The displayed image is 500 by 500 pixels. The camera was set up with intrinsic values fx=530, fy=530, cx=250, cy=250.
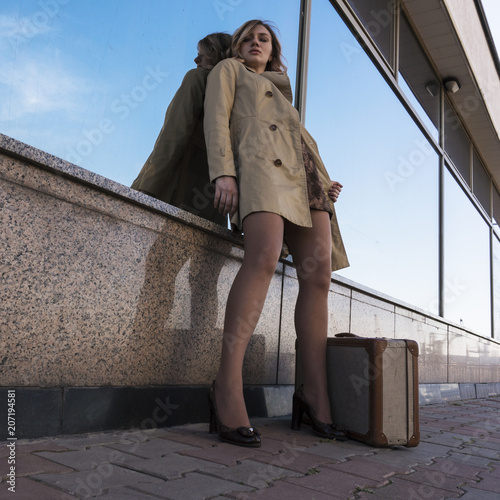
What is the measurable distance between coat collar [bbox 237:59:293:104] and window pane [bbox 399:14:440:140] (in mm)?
4373

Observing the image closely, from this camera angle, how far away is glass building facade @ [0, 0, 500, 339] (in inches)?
87.4

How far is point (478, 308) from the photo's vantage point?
1065cm

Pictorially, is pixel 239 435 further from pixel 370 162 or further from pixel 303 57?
pixel 370 162

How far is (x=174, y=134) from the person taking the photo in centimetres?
274

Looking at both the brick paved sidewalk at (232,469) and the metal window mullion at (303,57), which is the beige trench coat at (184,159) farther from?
the metal window mullion at (303,57)

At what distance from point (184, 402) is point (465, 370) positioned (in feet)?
21.9

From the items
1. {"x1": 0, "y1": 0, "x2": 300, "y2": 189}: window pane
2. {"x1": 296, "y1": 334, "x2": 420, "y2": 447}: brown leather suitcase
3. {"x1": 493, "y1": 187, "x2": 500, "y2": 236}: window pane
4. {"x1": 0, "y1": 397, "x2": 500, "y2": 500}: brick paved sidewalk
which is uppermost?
{"x1": 493, "y1": 187, "x2": 500, "y2": 236}: window pane

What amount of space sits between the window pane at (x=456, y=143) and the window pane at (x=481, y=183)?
69cm

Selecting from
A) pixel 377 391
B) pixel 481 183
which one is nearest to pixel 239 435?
pixel 377 391

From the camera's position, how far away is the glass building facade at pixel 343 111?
222 cm

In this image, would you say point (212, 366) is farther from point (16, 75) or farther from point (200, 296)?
point (16, 75)

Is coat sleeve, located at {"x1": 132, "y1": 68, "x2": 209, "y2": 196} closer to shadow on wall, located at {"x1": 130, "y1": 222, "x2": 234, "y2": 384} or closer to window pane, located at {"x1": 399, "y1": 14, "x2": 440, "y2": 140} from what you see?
shadow on wall, located at {"x1": 130, "y1": 222, "x2": 234, "y2": 384}

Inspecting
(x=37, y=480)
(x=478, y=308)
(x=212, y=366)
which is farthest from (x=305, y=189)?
(x=478, y=308)

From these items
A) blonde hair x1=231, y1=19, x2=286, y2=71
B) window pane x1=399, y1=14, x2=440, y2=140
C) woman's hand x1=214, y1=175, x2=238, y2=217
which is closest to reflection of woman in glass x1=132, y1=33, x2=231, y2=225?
blonde hair x1=231, y1=19, x2=286, y2=71
